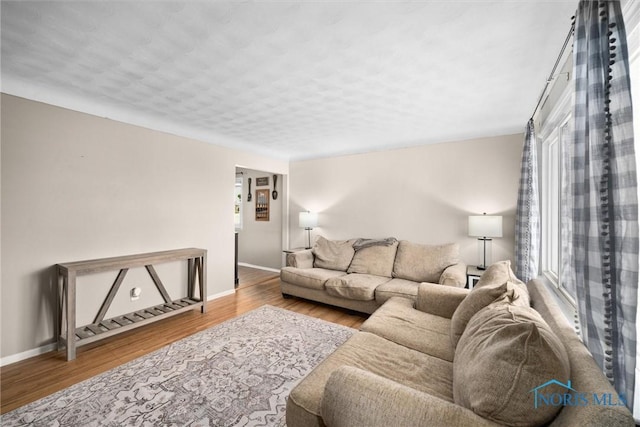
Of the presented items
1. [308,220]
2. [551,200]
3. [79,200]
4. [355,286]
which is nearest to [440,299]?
[355,286]

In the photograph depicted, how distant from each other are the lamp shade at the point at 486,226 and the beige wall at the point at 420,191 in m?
0.42

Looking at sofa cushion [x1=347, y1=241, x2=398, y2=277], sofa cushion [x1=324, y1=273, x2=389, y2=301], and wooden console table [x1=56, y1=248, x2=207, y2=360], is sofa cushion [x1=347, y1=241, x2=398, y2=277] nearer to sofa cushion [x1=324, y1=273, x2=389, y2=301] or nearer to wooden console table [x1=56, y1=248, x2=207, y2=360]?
sofa cushion [x1=324, y1=273, x2=389, y2=301]

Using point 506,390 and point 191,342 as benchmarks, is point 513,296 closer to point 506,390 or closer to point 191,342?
point 506,390

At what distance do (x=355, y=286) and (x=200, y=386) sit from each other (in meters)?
1.85

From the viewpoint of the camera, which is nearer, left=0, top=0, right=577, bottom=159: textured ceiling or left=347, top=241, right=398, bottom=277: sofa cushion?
left=0, top=0, right=577, bottom=159: textured ceiling

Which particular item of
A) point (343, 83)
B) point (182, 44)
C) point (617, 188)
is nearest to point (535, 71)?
point (343, 83)

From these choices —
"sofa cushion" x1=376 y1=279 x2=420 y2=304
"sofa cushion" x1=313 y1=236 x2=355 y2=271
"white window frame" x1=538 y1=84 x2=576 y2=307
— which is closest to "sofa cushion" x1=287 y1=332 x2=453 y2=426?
"sofa cushion" x1=376 y1=279 x2=420 y2=304

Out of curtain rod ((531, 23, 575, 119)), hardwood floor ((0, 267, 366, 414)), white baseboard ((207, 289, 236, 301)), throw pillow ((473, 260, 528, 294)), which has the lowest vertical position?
hardwood floor ((0, 267, 366, 414))

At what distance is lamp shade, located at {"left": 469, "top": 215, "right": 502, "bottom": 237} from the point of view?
3199 millimetres

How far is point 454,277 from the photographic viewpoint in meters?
2.99

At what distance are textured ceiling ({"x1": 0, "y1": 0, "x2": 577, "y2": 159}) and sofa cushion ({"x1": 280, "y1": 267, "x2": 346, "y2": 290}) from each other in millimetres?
2009

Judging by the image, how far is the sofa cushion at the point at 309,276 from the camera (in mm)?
3568

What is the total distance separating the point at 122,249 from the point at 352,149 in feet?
11.5

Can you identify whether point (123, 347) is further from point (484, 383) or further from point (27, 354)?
point (484, 383)
